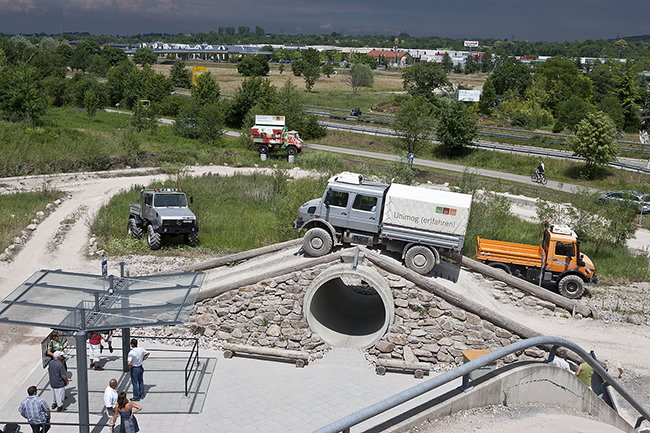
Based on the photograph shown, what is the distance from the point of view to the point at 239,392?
13.2 meters

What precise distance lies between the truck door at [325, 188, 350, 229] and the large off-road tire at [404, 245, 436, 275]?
7.68ft

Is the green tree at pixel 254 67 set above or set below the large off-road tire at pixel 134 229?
above

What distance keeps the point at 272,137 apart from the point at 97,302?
3417 centimetres

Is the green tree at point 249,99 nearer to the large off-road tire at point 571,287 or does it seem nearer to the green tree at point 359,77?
the green tree at point 359,77

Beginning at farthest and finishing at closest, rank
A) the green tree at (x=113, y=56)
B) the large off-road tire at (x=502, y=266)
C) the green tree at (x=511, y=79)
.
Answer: the green tree at (x=113, y=56), the green tree at (x=511, y=79), the large off-road tire at (x=502, y=266)

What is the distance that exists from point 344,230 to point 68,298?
9.00 m

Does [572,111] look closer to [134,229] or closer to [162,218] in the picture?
[162,218]

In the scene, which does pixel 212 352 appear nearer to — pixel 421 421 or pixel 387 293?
pixel 387 293

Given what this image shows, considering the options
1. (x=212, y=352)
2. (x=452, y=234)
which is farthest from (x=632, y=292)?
(x=212, y=352)

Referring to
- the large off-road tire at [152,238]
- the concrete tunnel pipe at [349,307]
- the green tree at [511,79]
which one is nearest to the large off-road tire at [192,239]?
the large off-road tire at [152,238]

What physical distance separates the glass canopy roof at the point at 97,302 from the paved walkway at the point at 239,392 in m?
2.76

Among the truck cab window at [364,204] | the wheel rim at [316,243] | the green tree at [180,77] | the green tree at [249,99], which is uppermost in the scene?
the green tree at [180,77]

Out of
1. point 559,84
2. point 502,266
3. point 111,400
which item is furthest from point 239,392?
point 559,84

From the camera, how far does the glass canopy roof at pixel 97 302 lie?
9727 millimetres
